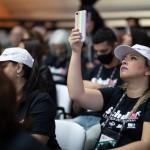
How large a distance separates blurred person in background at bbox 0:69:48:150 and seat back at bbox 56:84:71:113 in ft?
6.77

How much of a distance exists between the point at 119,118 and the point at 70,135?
346 mm

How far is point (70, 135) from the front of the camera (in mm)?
2318

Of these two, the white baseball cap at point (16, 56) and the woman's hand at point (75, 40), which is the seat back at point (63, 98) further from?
the woman's hand at point (75, 40)

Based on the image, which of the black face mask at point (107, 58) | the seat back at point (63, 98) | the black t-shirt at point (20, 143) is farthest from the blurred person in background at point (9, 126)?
the seat back at point (63, 98)

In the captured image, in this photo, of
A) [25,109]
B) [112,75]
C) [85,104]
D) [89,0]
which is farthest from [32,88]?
[89,0]

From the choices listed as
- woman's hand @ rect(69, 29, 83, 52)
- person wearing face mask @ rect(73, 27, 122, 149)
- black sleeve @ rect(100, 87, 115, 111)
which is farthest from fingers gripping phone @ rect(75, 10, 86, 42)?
person wearing face mask @ rect(73, 27, 122, 149)

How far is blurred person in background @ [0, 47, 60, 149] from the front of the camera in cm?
200

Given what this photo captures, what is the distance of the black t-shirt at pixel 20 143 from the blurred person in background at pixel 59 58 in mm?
2703

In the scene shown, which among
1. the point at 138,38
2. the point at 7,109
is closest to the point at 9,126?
the point at 7,109

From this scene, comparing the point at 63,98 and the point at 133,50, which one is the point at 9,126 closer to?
the point at 133,50

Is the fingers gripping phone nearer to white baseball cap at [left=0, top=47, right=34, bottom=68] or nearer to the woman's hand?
the woman's hand

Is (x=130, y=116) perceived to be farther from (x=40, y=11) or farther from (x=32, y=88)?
(x=40, y=11)

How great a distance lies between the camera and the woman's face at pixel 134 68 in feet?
7.15

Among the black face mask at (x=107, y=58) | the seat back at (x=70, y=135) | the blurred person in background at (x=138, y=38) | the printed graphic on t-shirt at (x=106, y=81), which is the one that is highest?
the blurred person in background at (x=138, y=38)
